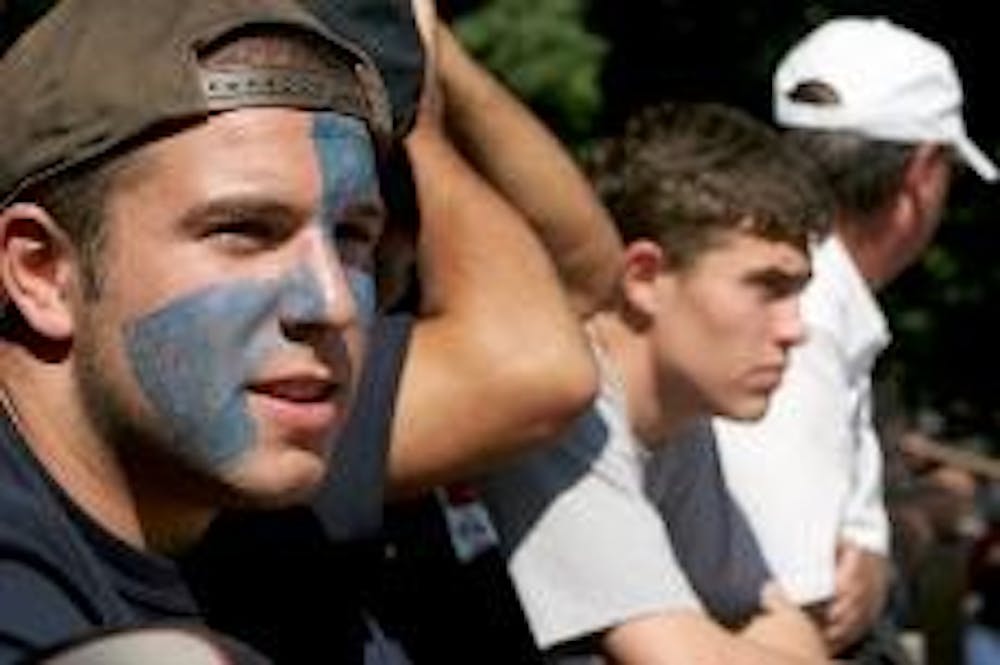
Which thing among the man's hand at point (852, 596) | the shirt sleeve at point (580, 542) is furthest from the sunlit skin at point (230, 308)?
the man's hand at point (852, 596)

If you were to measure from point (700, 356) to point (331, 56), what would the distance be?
1.66m

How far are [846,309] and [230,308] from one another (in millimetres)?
2490

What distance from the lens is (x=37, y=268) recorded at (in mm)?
1911

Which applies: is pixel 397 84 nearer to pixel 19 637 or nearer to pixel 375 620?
pixel 375 620

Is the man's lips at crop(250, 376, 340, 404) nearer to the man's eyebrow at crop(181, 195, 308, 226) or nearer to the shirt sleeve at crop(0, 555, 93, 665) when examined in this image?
the man's eyebrow at crop(181, 195, 308, 226)

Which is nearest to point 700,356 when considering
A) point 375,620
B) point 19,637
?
point 375,620

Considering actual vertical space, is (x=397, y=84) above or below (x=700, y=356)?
above

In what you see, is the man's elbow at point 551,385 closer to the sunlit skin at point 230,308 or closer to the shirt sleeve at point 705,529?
the sunlit skin at point 230,308

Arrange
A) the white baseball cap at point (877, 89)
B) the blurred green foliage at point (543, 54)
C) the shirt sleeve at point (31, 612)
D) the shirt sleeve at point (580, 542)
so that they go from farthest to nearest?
the blurred green foliage at point (543, 54) < the white baseball cap at point (877, 89) < the shirt sleeve at point (580, 542) < the shirt sleeve at point (31, 612)

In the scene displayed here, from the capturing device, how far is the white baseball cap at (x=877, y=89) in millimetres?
4938

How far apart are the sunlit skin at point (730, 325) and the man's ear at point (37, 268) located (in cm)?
162

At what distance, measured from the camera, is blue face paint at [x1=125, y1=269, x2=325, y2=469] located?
189 cm

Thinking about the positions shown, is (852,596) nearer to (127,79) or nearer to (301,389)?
(301,389)

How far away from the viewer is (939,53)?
5215 mm
